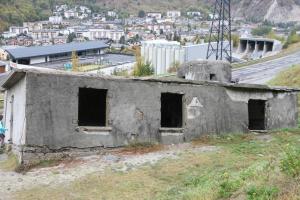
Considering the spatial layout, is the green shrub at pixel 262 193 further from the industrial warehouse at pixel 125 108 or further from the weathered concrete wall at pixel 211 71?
the weathered concrete wall at pixel 211 71

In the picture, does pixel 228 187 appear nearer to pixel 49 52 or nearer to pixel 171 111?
pixel 171 111

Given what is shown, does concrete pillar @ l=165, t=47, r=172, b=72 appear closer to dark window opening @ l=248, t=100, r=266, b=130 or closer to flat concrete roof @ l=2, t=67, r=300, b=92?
dark window opening @ l=248, t=100, r=266, b=130

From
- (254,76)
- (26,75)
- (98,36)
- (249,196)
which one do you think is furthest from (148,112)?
(98,36)

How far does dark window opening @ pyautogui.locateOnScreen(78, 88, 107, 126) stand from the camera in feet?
64.2

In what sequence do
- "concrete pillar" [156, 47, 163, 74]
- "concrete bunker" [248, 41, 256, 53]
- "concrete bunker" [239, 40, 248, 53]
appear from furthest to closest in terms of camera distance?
1. "concrete bunker" [239, 40, 248, 53]
2. "concrete bunker" [248, 41, 256, 53]
3. "concrete pillar" [156, 47, 163, 74]

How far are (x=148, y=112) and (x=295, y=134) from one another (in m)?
5.79

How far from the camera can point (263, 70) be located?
48.1 m

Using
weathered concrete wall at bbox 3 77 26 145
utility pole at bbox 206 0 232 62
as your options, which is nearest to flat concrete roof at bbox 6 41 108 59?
utility pole at bbox 206 0 232 62

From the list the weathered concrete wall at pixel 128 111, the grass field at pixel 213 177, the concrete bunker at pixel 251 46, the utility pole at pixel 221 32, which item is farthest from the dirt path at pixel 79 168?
the concrete bunker at pixel 251 46

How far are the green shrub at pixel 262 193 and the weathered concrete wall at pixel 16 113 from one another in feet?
28.3

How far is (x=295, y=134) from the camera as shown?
18.8 meters

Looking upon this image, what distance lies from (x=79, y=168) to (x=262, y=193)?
737 cm

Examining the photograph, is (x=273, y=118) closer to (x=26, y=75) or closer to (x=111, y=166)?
(x=111, y=166)

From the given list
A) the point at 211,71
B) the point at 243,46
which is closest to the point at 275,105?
the point at 211,71
